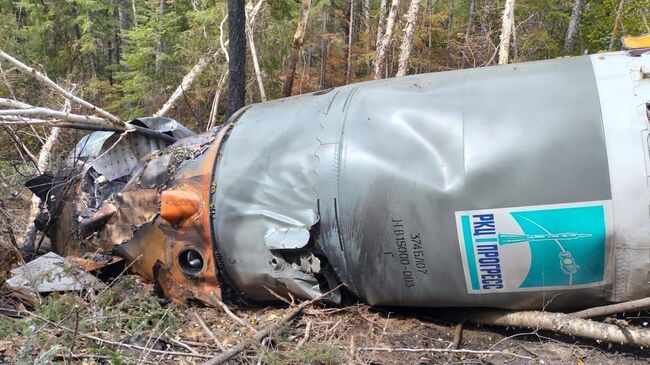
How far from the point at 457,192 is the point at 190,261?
215 centimetres

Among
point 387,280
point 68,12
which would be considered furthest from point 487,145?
point 68,12

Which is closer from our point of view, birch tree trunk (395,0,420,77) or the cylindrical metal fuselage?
the cylindrical metal fuselage

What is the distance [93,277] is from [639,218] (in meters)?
3.86

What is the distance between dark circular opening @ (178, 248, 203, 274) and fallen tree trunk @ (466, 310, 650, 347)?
217 cm

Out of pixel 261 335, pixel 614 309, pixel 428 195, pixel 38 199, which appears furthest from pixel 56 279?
pixel 614 309

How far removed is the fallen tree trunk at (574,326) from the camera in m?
2.78

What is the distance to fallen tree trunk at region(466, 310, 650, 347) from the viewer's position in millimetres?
2779

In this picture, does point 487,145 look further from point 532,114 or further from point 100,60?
point 100,60

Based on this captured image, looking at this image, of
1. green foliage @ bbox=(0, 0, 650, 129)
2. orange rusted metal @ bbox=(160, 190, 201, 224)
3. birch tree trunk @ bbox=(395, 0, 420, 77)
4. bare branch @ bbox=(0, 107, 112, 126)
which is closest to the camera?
orange rusted metal @ bbox=(160, 190, 201, 224)

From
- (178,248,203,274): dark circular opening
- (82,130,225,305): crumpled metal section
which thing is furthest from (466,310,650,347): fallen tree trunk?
(178,248,203,274): dark circular opening

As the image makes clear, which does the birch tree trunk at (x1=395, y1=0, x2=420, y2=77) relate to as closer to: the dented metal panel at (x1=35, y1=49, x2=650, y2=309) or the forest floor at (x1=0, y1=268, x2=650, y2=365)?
the dented metal panel at (x1=35, y1=49, x2=650, y2=309)

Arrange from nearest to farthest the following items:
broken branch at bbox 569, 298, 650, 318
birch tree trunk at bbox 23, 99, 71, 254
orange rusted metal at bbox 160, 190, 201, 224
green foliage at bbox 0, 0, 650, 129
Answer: broken branch at bbox 569, 298, 650, 318, orange rusted metal at bbox 160, 190, 201, 224, birch tree trunk at bbox 23, 99, 71, 254, green foliage at bbox 0, 0, 650, 129

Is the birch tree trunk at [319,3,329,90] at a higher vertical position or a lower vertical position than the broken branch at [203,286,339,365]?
higher

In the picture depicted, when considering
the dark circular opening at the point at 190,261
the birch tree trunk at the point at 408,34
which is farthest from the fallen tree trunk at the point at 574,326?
the birch tree trunk at the point at 408,34
